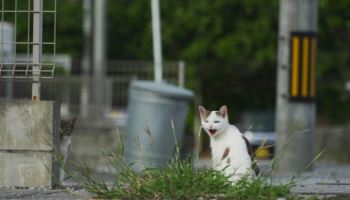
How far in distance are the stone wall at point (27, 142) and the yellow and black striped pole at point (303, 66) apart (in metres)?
6.74

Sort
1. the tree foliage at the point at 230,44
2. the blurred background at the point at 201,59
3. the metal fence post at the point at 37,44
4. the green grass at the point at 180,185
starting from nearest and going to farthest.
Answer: the green grass at the point at 180,185 → the metal fence post at the point at 37,44 → the blurred background at the point at 201,59 → the tree foliage at the point at 230,44

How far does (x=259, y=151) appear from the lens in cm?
877

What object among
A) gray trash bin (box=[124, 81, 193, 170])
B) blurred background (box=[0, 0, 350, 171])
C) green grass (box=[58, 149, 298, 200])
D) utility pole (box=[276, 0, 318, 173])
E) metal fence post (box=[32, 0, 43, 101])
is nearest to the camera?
green grass (box=[58, 149, 298, 200])

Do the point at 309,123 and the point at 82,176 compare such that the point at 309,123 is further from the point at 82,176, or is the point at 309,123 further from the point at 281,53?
the point at 82,176

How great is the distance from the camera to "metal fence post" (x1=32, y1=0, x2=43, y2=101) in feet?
32.3

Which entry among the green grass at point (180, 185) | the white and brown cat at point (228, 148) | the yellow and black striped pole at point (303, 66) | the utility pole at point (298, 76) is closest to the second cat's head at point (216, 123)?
the white and brown cat at point (228, 148)

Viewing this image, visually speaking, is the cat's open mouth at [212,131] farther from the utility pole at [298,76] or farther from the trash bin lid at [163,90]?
the utility pole at [298,76]

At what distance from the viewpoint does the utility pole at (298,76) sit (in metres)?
15.6

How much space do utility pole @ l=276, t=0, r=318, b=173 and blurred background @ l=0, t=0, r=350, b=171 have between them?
4847 millimetres

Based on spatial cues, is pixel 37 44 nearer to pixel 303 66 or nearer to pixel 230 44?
pixel 303 66

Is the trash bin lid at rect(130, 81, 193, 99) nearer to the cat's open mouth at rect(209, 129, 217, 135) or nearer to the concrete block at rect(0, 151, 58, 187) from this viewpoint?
the concrete block at rect(0, 151, 58, 187)

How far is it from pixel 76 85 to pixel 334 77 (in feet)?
28.8

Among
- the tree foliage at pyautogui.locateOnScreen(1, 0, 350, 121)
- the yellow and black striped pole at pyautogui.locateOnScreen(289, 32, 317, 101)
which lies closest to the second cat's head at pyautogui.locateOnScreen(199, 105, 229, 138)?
the yellow and black striped pole at pyautogui.locateOnScreen(289, 32, 317, 101)

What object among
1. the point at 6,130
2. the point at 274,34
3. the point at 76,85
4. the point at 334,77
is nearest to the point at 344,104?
the point at 334,77
